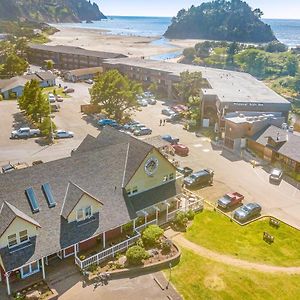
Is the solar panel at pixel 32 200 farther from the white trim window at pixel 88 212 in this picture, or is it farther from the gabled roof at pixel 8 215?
the white trim window at pixel 88 212

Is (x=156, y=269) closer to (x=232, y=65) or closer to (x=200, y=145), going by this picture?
(x=200, y=145)

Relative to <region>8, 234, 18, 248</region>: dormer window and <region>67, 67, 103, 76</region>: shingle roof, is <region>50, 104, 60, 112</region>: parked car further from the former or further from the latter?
<region>8, 234, 18, 248</region>: dormer window

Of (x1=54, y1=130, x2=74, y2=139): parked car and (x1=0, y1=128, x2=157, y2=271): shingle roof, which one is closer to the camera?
(x1=0, y1=128, x2=157, y2=271): shingle roof

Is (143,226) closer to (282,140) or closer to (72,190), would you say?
(72,190)

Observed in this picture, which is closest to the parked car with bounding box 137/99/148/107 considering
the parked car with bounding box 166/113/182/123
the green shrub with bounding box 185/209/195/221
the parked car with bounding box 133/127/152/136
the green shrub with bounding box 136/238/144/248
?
the parked car with bounding box 166/113/182/123

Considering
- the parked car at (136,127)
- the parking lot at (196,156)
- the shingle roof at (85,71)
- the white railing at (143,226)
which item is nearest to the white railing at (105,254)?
the white railing at (143,226)

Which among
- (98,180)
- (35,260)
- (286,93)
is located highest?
(98,180)

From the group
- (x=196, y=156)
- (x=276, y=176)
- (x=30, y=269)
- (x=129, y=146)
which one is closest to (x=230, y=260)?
(x=129, y=146)

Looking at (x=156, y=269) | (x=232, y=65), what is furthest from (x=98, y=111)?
(x=232, y=65)
